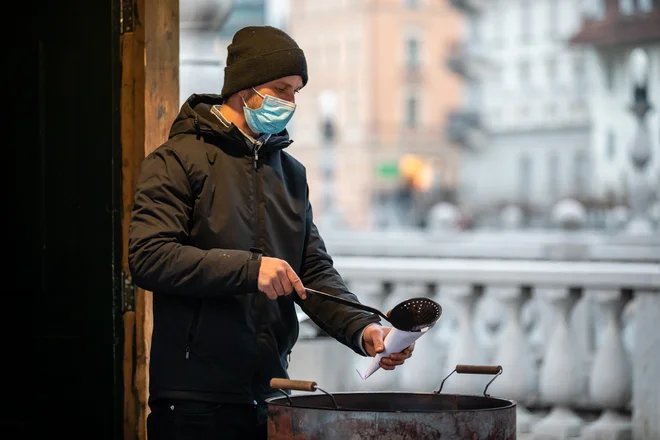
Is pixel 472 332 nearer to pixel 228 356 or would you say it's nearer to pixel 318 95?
pixel 228 356

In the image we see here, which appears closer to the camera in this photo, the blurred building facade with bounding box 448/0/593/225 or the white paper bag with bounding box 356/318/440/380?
the white paper bag with bounding box 356/318/440/380

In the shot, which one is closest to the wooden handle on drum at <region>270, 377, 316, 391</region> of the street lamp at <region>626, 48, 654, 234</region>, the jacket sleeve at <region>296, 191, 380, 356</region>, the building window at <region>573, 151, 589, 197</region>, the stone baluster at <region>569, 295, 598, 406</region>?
the jacket sleeve at <region>296, 191, 380, 356</region>

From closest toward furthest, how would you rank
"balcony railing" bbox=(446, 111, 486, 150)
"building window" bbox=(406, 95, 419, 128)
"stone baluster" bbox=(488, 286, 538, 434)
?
"stone baluster" bbox=(488, 286, 538, 434)
"balcony railing" bbox=(446, 111, 486, 150)
"building window" bbox=(406, 95, 419, 128)

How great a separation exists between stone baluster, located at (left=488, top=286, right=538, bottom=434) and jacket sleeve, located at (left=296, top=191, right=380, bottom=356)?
3.71 m

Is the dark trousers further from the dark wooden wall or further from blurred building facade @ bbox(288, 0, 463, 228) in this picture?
blurred building facade @ bbox(288, 0, 463, 228)

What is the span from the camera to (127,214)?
4.30 meters

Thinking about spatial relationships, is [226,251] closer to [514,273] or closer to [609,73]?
[514,273]

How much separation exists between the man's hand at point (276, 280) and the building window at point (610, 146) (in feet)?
196

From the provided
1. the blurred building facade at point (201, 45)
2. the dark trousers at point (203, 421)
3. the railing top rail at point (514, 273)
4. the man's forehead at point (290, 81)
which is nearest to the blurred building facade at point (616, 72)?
the railing top rail at point (514, 273)

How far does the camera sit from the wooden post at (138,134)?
4285mm

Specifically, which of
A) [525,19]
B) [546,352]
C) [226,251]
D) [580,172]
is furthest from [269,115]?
[525,19]

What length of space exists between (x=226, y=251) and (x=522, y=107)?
74167 millimetres

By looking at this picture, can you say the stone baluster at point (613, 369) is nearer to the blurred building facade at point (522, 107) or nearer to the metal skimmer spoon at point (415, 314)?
the metal skimmer spoon at point (415, 314)

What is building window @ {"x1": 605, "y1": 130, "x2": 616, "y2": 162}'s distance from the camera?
61.4m
